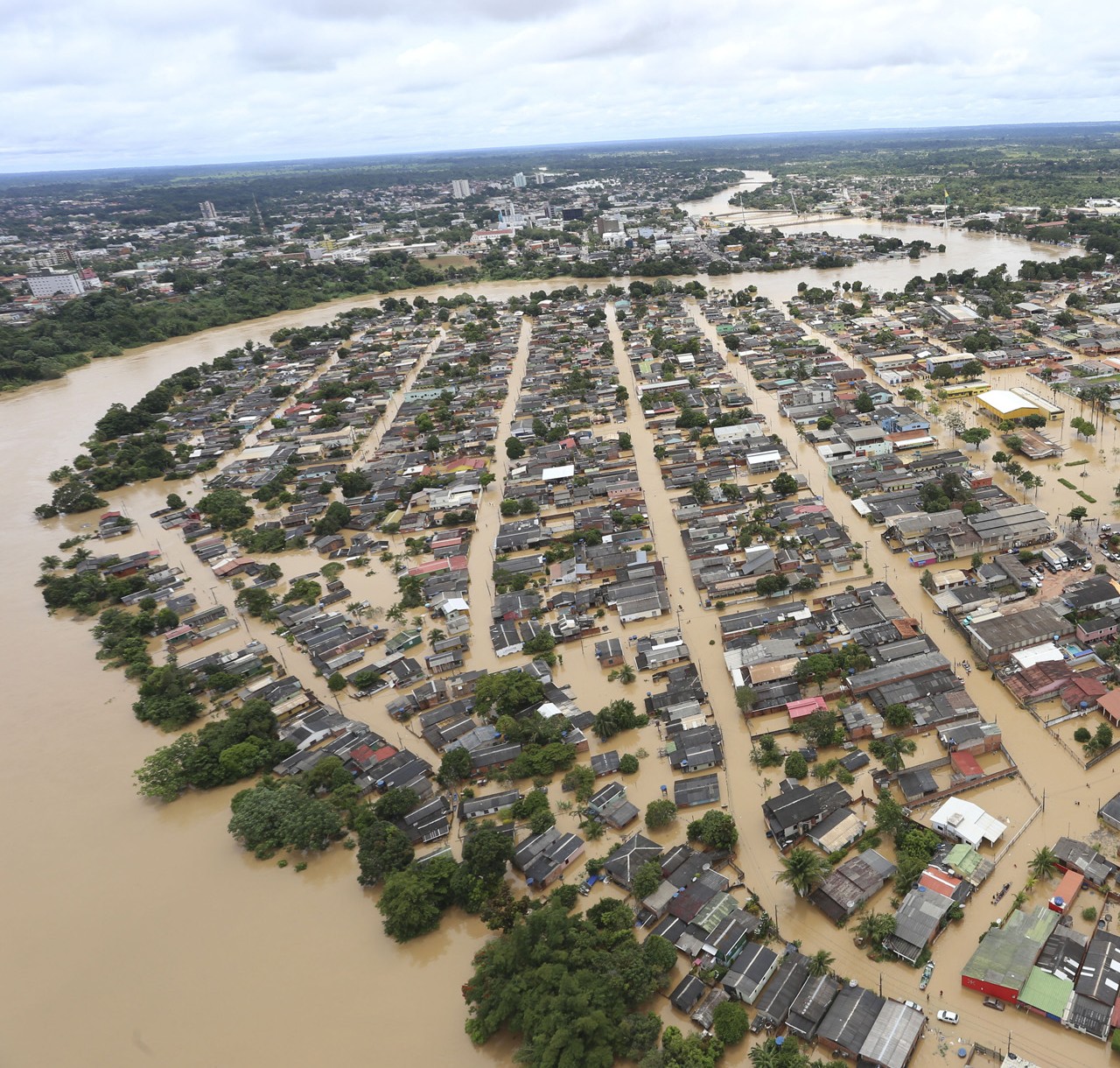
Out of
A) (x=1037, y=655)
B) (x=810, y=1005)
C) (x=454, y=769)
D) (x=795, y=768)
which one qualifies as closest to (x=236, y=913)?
(x=454, y=769)

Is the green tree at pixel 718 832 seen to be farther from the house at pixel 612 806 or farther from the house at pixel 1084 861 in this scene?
the house at pixel 1084 861

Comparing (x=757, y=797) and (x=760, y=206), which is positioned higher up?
(x=760, y=206)

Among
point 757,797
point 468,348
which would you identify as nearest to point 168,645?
point 757,797

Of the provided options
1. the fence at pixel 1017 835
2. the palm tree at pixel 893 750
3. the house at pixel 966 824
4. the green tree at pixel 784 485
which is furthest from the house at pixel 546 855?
the green tree at pixel 784 485

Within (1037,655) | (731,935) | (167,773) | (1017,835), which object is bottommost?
(167,773)

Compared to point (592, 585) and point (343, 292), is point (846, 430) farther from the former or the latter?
point (343, 292)

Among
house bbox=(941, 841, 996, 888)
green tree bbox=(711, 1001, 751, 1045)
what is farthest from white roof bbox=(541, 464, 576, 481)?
green tree bbox=(711, 1001, 751, 1045)

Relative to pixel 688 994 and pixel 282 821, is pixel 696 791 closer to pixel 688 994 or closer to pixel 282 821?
pixel 688 994
